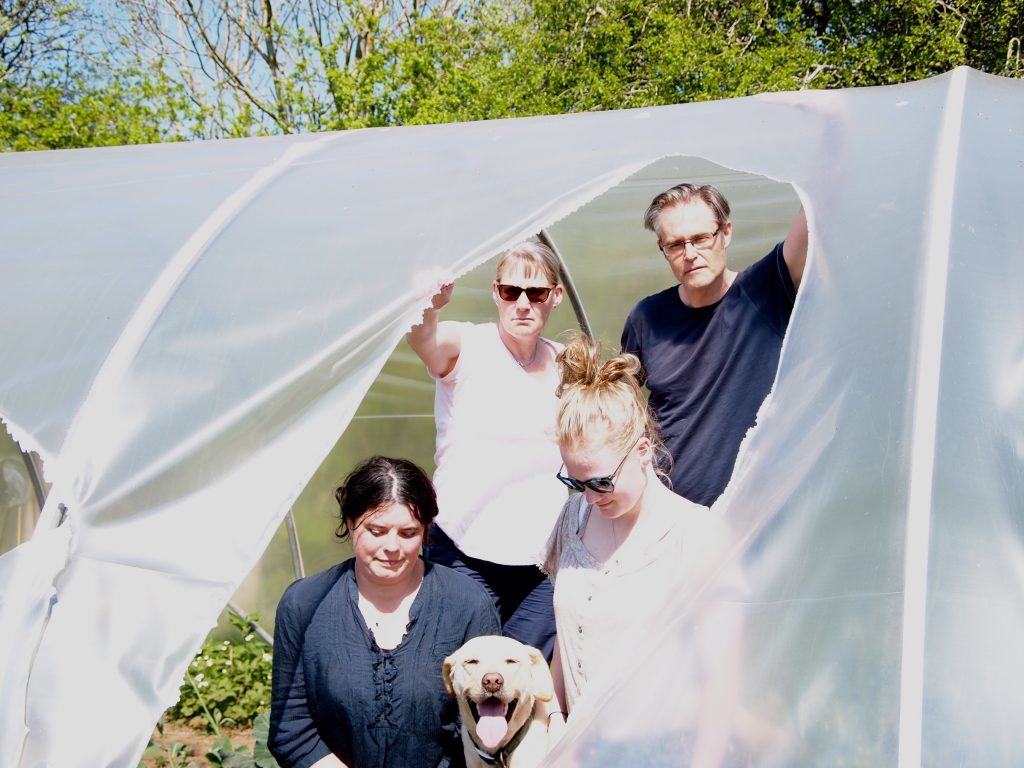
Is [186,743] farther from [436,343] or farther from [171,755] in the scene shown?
[436,343]

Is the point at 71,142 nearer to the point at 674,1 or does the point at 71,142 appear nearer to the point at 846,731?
the point at 674,1

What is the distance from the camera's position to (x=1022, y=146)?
2.66 metres

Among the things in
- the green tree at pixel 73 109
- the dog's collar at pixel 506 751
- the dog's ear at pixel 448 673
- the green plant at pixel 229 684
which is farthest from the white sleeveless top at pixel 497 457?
the green tree at pixel 73 109

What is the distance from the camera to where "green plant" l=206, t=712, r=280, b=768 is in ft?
14.4

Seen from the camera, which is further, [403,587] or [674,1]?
[674,1]

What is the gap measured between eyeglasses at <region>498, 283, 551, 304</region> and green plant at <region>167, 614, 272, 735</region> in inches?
123

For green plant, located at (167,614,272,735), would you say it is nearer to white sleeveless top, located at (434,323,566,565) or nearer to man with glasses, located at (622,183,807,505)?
white sleeveless top, located at (434,323,566,565)

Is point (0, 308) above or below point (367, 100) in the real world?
below

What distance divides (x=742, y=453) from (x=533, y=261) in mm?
1343

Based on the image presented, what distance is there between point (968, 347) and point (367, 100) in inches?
341

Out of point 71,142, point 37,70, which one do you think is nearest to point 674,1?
point 71,142

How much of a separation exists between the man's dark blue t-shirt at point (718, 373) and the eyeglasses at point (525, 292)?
404 mm

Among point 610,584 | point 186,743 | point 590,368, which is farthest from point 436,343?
point 186,743

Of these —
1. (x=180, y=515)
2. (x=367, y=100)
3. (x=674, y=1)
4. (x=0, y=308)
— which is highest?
(x=674, y=1)
